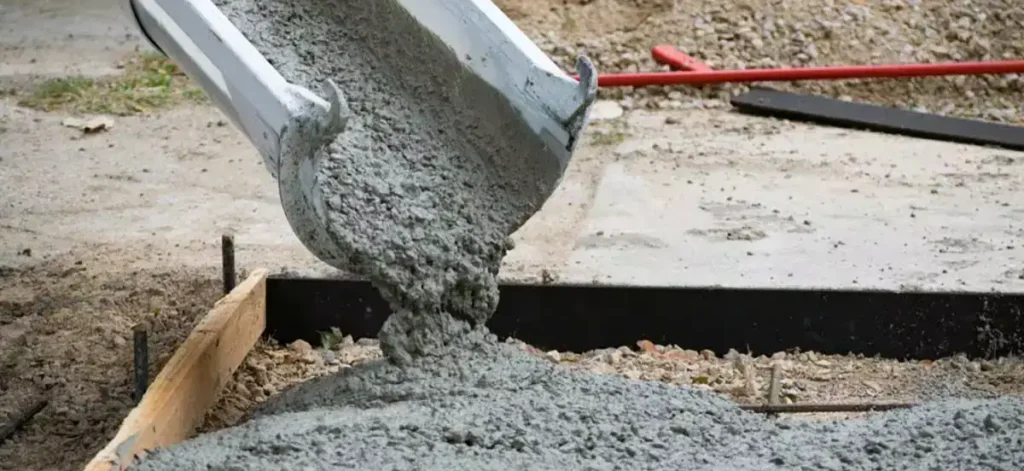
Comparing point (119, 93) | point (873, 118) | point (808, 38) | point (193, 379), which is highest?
point (808, 38)

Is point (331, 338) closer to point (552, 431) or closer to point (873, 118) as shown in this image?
point (552, 431)

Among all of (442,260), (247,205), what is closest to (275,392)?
(442,260)

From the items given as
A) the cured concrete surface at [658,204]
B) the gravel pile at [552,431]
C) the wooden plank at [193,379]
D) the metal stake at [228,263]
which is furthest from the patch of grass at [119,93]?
the gravel pile at [552,431]

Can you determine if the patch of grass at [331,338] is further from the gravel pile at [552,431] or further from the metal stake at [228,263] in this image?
the gravel pile at [552,431]

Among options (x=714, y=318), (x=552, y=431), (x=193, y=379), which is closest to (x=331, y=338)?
(x=193, y=379)

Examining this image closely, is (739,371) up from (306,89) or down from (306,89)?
down

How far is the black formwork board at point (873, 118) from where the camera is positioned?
587 centimetres

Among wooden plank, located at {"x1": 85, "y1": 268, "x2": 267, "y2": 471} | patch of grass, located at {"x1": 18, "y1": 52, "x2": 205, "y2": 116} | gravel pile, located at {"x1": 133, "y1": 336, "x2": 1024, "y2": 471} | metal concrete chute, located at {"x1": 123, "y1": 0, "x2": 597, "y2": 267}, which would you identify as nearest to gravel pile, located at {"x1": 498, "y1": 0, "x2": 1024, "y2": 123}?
patch of grass, located at {"x1": 18, "y1": 52, "x2": 205, "y2": 116}

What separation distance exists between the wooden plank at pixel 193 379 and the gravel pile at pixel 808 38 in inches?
Answer: 134

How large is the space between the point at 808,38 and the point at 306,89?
4593 millimetres

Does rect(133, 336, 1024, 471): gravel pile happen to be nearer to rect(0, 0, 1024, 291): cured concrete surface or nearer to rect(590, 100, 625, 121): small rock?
rect(0, 0, 1024, 291): cured concrete surface

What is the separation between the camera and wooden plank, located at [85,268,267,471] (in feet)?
8.42

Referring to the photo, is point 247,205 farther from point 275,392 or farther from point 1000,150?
point 1000,150

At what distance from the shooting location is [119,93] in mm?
6613
